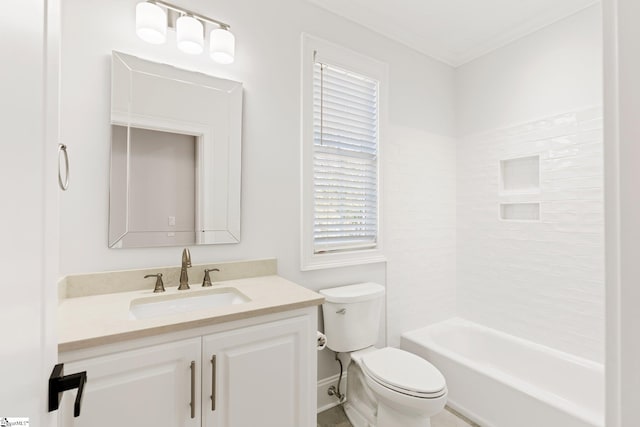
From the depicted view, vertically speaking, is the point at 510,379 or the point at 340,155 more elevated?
the point at 340,155

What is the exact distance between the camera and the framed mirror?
4.63 ft

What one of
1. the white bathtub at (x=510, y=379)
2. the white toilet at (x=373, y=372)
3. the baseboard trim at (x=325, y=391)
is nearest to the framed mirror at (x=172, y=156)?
the white toilet at (x=373, y=372)

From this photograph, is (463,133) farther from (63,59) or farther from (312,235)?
(63,59)

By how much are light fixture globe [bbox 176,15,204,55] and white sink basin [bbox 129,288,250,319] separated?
3.96 ft

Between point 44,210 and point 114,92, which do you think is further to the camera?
point 114,92

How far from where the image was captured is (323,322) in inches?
76.6

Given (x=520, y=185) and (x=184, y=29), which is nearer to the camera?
(x=184, y=29)

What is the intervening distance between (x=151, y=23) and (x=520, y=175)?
260cm

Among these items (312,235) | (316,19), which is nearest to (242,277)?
(312,235)

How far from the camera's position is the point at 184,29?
1482 mm

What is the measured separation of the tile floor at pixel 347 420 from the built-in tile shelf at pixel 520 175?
1669 mm

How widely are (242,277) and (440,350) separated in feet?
4.96

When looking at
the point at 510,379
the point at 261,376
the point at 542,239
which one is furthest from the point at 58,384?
the point at 542,239
